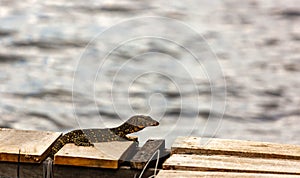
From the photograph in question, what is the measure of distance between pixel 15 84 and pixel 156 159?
305 inches

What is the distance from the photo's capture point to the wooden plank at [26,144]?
4457 mm

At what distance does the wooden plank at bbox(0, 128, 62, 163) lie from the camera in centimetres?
446

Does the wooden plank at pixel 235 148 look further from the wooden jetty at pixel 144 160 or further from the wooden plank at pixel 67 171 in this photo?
the wooden plank at pixel 67 171

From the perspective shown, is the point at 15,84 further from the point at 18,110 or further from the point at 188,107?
the point at 188,107

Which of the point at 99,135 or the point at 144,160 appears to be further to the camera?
the point at 99,135

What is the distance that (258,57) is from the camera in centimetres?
1348

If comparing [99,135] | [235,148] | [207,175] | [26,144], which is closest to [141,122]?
[99,135]

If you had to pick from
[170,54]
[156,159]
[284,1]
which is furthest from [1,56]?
[156,159]

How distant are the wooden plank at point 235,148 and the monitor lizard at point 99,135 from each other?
0.39m

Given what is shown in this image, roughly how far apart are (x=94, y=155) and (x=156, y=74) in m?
7.97

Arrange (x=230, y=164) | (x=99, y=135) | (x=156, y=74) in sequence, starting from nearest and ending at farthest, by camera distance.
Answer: (x=230, y=164)
(x=99, y=135)
(x=156, y=74)

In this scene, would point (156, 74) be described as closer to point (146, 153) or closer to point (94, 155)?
point (146, 153)

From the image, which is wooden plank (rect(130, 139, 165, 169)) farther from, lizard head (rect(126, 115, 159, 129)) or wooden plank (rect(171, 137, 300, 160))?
lizard head (rect(126, 115, 159, 129))

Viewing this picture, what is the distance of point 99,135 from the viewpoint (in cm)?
493
